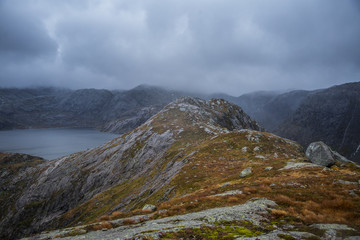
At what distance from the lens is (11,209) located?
335 feet

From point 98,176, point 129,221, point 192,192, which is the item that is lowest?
point 98,176

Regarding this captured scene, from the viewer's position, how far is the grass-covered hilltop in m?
13.5

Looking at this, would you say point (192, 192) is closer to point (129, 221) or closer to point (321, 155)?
point (129, 221)

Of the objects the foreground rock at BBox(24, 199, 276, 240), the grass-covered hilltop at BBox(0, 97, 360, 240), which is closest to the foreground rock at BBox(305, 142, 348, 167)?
the grass-covered hilltop at BBox(0, 97, 360, 240)

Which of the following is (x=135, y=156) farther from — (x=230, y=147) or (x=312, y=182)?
(x=312, y=182)

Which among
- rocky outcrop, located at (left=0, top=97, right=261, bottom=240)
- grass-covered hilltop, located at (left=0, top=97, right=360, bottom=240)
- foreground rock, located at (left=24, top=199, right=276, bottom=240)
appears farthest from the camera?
rocky outcrop, located at (left=0, top=97, right=261, bottom=240)

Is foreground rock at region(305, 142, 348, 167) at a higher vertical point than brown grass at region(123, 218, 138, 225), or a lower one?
higher

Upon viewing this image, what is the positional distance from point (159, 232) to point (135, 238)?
157 cm

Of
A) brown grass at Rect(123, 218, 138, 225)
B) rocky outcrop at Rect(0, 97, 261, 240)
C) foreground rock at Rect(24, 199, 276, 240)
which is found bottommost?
rocky outcrop at Rect(0, 97, 261, 240)

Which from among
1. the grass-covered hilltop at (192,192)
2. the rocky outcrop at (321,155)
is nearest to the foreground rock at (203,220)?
the grass-covered hilltop at (192,192)

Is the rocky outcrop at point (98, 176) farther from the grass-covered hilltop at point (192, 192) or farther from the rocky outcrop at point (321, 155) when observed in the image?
the rocky outcrop at point (321, 155)

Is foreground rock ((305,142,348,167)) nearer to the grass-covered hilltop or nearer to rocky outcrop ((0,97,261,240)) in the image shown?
the grass-covered hilltop

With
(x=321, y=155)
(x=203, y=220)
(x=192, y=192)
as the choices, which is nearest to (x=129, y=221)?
(x=203, y=220)

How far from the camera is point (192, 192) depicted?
1125 inches
